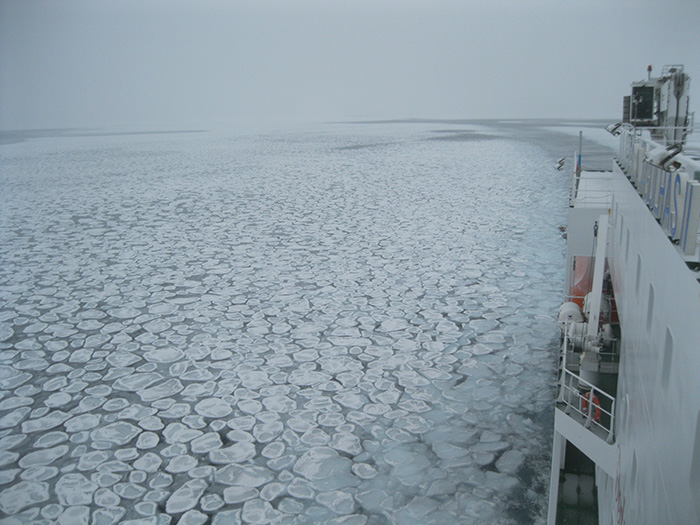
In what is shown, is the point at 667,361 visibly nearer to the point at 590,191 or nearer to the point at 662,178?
the point at 662,178

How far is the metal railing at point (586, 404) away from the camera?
341cm

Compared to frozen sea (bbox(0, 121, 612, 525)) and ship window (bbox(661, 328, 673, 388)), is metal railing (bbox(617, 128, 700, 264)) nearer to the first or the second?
ship window (bbox(661, 328, 673, 388))

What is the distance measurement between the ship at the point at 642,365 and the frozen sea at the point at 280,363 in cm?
35

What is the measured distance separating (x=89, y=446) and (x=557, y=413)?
2.94m

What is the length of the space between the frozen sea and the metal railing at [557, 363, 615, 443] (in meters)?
0.28

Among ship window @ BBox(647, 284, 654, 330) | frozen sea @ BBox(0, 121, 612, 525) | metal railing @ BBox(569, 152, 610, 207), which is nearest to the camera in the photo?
ship window @ BBox(647, 284, 654, 330)

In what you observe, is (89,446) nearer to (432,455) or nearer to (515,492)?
(432,455)

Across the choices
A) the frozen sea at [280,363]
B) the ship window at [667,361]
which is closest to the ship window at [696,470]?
the ship window at [667,361]

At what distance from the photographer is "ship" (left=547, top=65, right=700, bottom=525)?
5.90ft

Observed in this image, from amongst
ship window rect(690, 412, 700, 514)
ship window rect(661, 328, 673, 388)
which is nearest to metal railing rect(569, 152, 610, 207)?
ship window rect(661, 328, 673, 388)

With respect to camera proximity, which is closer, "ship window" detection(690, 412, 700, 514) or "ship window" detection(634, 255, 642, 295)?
"ship window" detection(690, 412, 700, 514)

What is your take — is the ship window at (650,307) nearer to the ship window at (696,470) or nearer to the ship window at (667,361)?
the ship window at (667,361)

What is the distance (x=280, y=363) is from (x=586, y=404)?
237cm

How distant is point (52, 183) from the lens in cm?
1473
